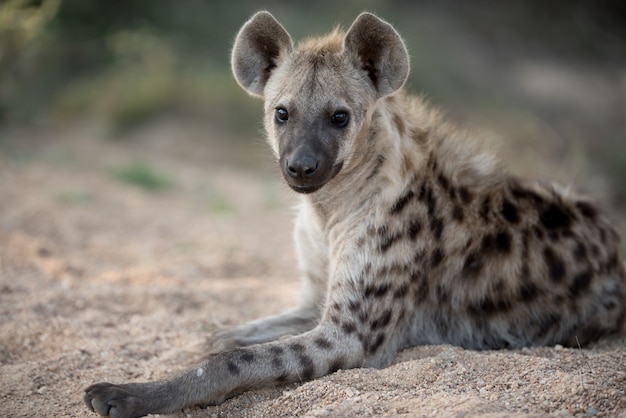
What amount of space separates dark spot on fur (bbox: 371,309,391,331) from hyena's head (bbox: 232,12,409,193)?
68cm

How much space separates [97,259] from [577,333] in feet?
11.1

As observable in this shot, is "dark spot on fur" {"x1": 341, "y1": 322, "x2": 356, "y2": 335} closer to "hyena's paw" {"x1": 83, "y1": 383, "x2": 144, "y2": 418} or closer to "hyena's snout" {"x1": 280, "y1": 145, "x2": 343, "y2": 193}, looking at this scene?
"hyena's snout" {"x1": 280, "y1": 145, "x2": 343, "y2": 193}

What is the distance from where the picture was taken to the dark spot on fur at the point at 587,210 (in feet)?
12.1

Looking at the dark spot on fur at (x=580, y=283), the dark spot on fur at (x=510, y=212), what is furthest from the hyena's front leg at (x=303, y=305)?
the dark spot on fur at (x=580, y=283)

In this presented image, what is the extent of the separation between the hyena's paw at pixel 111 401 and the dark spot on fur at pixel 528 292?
193 centimetres

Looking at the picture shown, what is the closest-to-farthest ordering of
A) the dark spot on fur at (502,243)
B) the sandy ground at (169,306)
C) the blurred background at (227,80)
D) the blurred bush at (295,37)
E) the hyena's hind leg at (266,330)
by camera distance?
1. the sandy ground at (169,306)
2. the dark spot on fur at (502,243)
3. the hyena's hind leg at (266,330)
4. the blurred background at (227,80)
5. the blurred bush at (295,37)

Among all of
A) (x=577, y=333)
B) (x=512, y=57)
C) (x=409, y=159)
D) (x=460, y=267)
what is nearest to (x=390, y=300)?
(x=460, y=267)

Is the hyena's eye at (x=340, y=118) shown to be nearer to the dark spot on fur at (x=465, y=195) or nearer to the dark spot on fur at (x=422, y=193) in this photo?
the dark spot on fur at (x=422, y=193)

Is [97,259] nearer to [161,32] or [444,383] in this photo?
[444,383]

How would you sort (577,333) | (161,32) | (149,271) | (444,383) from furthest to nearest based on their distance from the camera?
(161,32) → (149,271) → (577,333) → (444,383)

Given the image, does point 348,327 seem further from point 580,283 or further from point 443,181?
point 580,283

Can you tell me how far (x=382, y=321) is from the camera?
3273 millimetres

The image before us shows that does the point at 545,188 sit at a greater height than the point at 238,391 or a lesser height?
greater

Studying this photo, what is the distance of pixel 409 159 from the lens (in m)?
3.46
